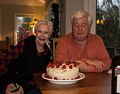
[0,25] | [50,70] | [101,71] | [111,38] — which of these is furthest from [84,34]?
[0,25]

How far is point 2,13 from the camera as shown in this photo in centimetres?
934

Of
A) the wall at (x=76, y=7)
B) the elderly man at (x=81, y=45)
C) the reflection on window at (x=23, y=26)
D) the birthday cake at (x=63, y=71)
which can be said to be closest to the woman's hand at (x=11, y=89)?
the elderly man at (x=81, y=45)

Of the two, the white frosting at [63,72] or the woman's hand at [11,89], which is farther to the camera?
the woman's hand at [11,89]

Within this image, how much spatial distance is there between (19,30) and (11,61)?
784cm

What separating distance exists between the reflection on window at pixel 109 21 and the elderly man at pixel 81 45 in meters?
1.27

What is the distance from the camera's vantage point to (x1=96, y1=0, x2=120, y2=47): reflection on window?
3213mm

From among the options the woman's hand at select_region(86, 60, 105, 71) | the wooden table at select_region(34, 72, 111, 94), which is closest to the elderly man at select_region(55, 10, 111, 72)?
the woman's hand at select_region(86, 60, 105, 71)

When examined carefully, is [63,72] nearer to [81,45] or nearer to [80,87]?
[80,87]

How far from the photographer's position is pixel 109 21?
10.7 ft

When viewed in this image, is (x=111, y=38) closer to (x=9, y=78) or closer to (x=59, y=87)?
(x=9, y=78)

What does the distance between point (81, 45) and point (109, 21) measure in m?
1.42

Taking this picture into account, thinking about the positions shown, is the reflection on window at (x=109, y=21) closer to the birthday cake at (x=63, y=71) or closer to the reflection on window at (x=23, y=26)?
the birthday cake at (x=63, y=71)

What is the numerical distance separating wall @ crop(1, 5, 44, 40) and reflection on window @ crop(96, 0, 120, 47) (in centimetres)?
655

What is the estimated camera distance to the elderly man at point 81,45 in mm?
1888
